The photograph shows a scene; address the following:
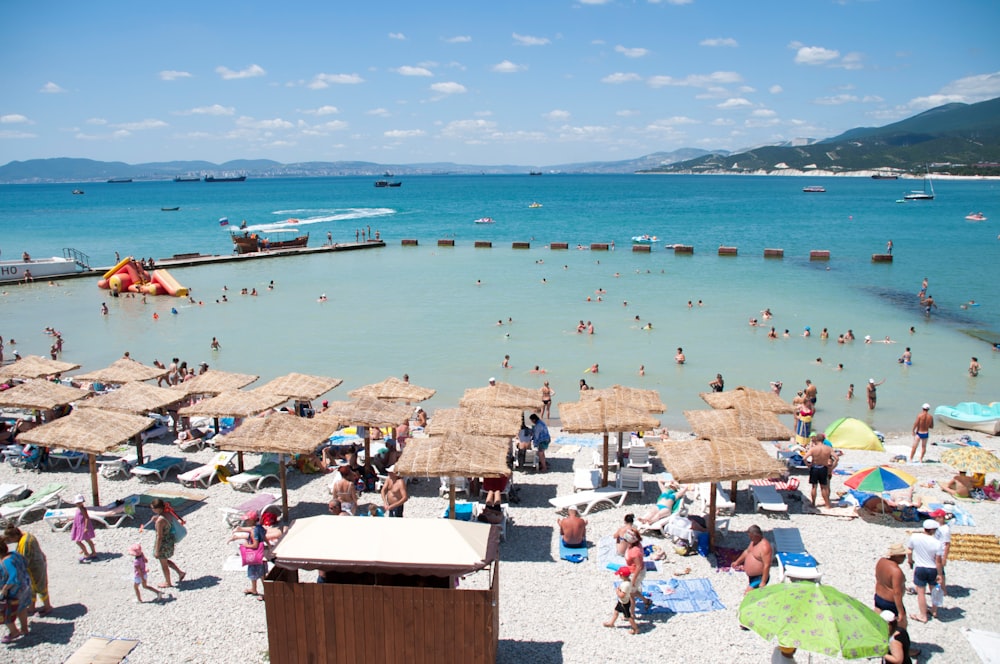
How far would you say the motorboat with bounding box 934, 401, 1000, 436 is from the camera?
17656 millimetres

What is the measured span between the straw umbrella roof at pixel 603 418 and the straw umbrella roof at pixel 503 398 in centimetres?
167

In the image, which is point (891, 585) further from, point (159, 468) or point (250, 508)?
point (159, 468)

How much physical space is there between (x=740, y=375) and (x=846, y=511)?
11.4 meters

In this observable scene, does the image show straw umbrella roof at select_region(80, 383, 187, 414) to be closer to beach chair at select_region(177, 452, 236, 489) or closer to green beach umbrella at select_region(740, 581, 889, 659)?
beach chair at select_region(177, 452, 236, 489)

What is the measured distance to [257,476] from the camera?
1315 centimetres

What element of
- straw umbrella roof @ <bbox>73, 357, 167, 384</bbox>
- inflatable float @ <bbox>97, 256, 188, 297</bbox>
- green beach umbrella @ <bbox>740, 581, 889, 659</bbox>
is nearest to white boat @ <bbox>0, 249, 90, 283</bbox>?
inflatable float @ <bbox>97, 256, 188, 297</bbox>

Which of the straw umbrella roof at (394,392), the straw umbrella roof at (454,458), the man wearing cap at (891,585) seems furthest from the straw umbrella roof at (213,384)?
the man wearing cap at (891,585)

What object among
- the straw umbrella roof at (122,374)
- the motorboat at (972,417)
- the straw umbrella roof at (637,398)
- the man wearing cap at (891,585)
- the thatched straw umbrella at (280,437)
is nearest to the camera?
the man wearing cap at (891,585)

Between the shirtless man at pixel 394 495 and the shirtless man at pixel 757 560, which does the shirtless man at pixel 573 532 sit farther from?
the shirtless man at pixel 394 495

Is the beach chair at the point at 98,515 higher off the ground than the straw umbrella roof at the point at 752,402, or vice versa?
the straw umbrella roof at the point at 752,402

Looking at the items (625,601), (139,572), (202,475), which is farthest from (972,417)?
(139,572)

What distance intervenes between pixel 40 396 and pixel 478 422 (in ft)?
30.5

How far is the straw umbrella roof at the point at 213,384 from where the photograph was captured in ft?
52.2

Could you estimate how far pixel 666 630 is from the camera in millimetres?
8414
